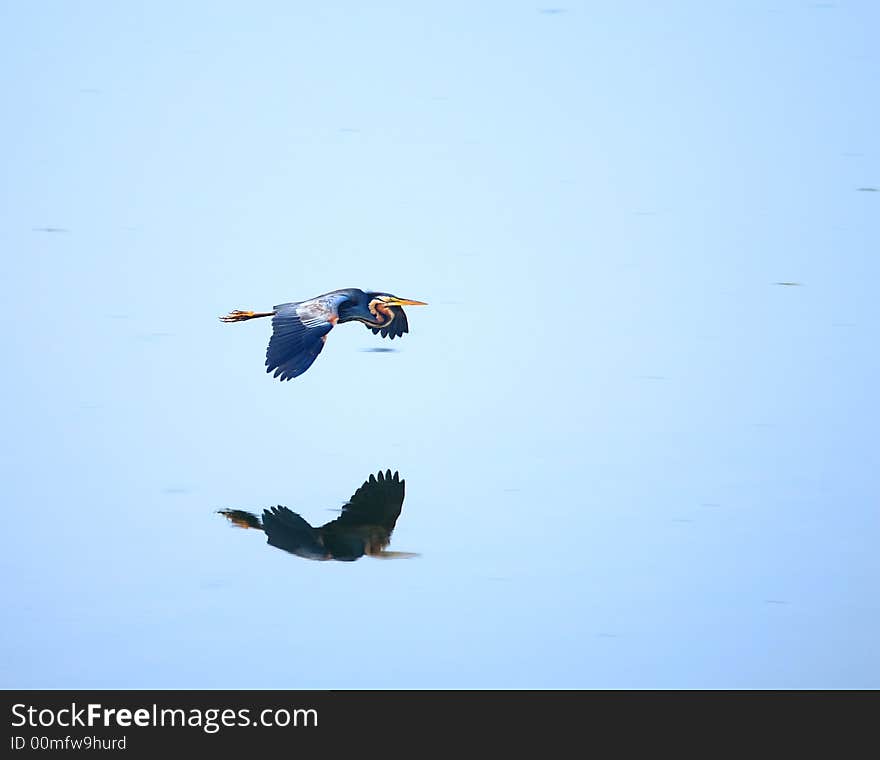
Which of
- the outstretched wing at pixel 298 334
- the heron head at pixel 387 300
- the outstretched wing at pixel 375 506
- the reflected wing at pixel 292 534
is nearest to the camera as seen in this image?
the reflected wing at pixel 292 534

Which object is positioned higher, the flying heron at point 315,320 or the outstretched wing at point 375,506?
the flying heron at point 315,320

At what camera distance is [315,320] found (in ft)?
35.5

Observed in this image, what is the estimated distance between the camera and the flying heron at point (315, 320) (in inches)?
411

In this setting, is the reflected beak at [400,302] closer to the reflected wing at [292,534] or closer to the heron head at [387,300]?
the heron head at [387,300]

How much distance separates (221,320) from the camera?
12.8m

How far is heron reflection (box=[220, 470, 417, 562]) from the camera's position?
915cm

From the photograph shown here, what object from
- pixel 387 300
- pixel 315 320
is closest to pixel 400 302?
pixel 387 300

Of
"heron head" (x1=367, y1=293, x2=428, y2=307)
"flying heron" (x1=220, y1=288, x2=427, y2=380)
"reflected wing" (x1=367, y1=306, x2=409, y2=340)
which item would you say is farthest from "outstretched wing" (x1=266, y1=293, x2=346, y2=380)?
"reflected wing" (x1=367, y1=306, x2=409, y2=340)

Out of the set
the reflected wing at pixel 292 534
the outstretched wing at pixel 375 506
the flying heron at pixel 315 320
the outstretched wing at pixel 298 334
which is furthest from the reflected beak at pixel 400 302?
the reflected wing at pixel 292 534

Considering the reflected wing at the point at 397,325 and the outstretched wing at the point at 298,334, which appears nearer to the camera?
the outstretched wing at the point at 298,334
